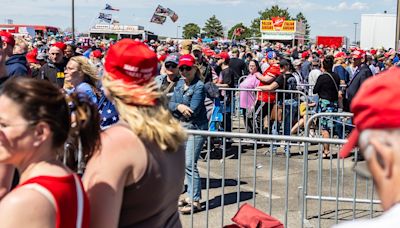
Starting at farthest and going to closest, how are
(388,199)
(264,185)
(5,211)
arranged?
(264,185) → (5,211) → (388,199)

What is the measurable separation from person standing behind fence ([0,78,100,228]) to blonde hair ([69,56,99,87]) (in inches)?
146

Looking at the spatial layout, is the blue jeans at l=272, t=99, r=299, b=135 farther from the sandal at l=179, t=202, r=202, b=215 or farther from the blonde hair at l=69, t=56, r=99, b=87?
the blonde hair at l=69, t=56, r=99, b=87

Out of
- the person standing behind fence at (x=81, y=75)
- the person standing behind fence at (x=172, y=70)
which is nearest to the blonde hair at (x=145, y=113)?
the person standing behind fence at (x=81, y=75)

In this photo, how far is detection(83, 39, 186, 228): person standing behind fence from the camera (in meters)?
2.21

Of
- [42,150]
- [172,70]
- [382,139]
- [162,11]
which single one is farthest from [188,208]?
[162,11]

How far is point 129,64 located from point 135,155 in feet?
1.31

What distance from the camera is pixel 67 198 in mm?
2047

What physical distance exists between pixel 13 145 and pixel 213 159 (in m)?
7.66

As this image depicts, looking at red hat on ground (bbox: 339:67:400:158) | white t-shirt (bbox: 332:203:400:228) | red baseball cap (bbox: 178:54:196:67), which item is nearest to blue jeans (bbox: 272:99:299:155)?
red baseball cap (bbox: 178:54:196:67)

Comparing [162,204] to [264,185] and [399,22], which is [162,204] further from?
[399,22]

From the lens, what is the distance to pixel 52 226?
6.55 ft

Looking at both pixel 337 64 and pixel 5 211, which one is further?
pixel 337 64

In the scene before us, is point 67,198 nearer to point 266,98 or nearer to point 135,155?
point 135,155

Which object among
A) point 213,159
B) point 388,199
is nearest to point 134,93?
point 388,199
